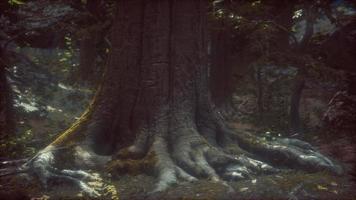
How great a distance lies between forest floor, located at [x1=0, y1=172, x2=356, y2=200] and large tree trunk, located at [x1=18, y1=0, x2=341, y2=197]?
0.69 m

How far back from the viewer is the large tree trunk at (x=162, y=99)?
830cm

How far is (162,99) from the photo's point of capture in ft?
27.6

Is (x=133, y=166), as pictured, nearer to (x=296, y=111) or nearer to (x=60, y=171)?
(x=60, y=171)

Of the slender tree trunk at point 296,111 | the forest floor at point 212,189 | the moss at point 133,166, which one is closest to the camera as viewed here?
the forest floor at point 212,189

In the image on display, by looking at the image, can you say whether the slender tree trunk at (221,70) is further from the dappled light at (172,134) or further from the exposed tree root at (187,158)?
the exposed tree root at (187,158)

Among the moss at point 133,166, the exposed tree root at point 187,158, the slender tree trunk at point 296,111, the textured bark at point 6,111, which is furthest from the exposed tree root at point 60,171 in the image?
the slender tree trunk at point 296,111

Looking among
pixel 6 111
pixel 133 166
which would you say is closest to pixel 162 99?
pixel 133 166

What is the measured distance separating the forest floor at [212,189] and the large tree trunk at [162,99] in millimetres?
689

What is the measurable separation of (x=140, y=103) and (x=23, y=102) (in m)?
7.30

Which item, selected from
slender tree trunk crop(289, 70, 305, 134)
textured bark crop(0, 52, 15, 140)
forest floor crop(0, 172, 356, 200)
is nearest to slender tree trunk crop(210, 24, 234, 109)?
slender tree trunk crop(289, 70, 305, 134)

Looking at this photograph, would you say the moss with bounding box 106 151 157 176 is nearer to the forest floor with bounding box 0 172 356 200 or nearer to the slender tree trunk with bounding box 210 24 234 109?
the forest floor with bounding box 0 172 356 200

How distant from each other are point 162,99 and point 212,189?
2336 mm

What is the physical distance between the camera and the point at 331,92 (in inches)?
664

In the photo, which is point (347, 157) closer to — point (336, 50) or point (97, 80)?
point (336, 50)
